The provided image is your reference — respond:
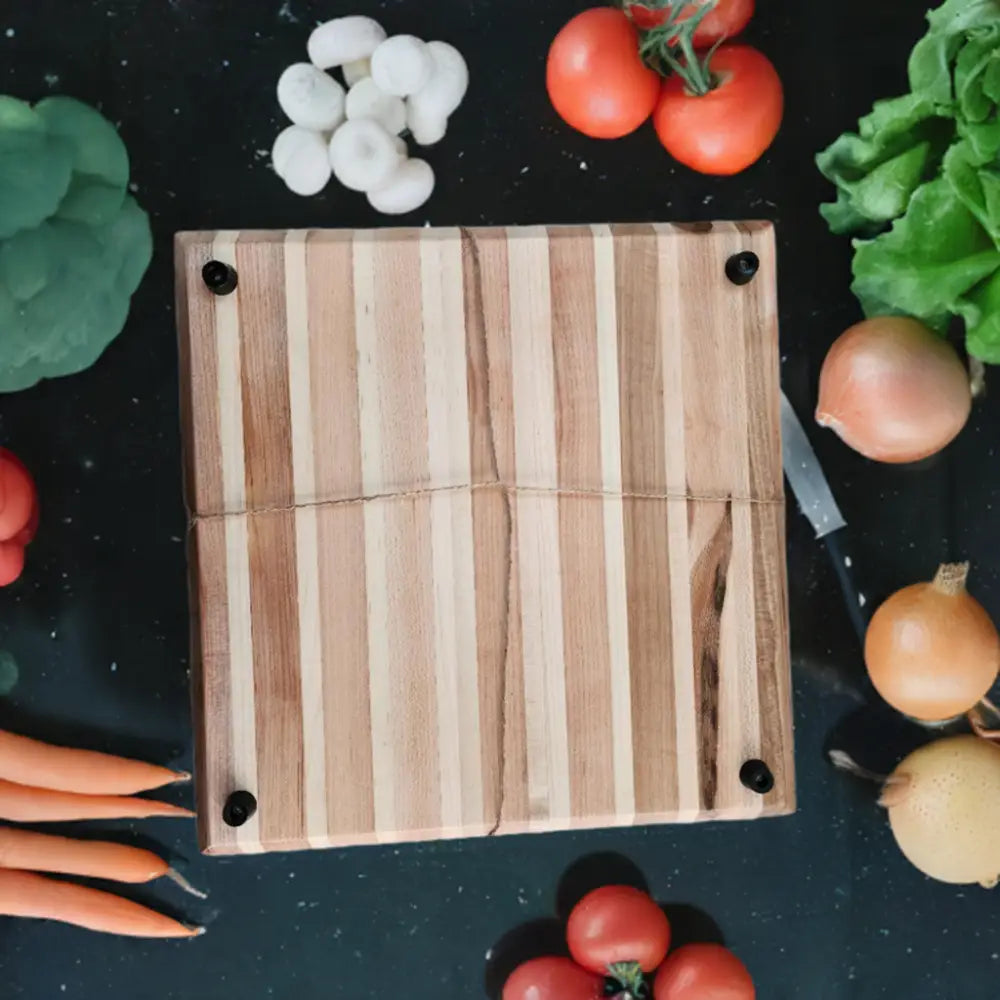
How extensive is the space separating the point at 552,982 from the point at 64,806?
355 millimetres

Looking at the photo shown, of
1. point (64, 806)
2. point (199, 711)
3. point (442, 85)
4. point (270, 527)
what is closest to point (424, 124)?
point (442, 85)

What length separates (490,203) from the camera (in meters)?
0.83


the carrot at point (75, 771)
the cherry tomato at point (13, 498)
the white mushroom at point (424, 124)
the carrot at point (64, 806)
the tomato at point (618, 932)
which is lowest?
the tomato at point (618, 932)

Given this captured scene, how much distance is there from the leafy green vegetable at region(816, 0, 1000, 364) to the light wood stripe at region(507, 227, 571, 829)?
0.75ft

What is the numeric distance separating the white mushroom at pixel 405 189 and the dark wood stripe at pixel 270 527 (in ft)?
0.41

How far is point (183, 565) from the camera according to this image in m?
0.82

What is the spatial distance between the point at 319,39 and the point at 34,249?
0.86 feet

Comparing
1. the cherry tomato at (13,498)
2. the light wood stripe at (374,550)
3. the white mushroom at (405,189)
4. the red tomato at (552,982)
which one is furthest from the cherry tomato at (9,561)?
the red tomato at (552,982)

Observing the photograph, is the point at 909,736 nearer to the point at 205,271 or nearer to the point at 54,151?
the point at 205,271

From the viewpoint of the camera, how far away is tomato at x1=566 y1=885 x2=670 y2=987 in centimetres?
79

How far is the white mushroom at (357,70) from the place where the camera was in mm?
802

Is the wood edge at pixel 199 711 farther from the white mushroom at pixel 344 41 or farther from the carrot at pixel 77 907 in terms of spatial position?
the white mushroom at pixel 344 41

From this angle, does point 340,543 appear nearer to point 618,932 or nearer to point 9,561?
point 9,561

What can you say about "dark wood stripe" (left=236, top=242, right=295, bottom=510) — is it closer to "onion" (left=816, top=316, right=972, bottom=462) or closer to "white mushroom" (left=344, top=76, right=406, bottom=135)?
"white mushroom" (left=344, top=76, right=406, bottom=135)
